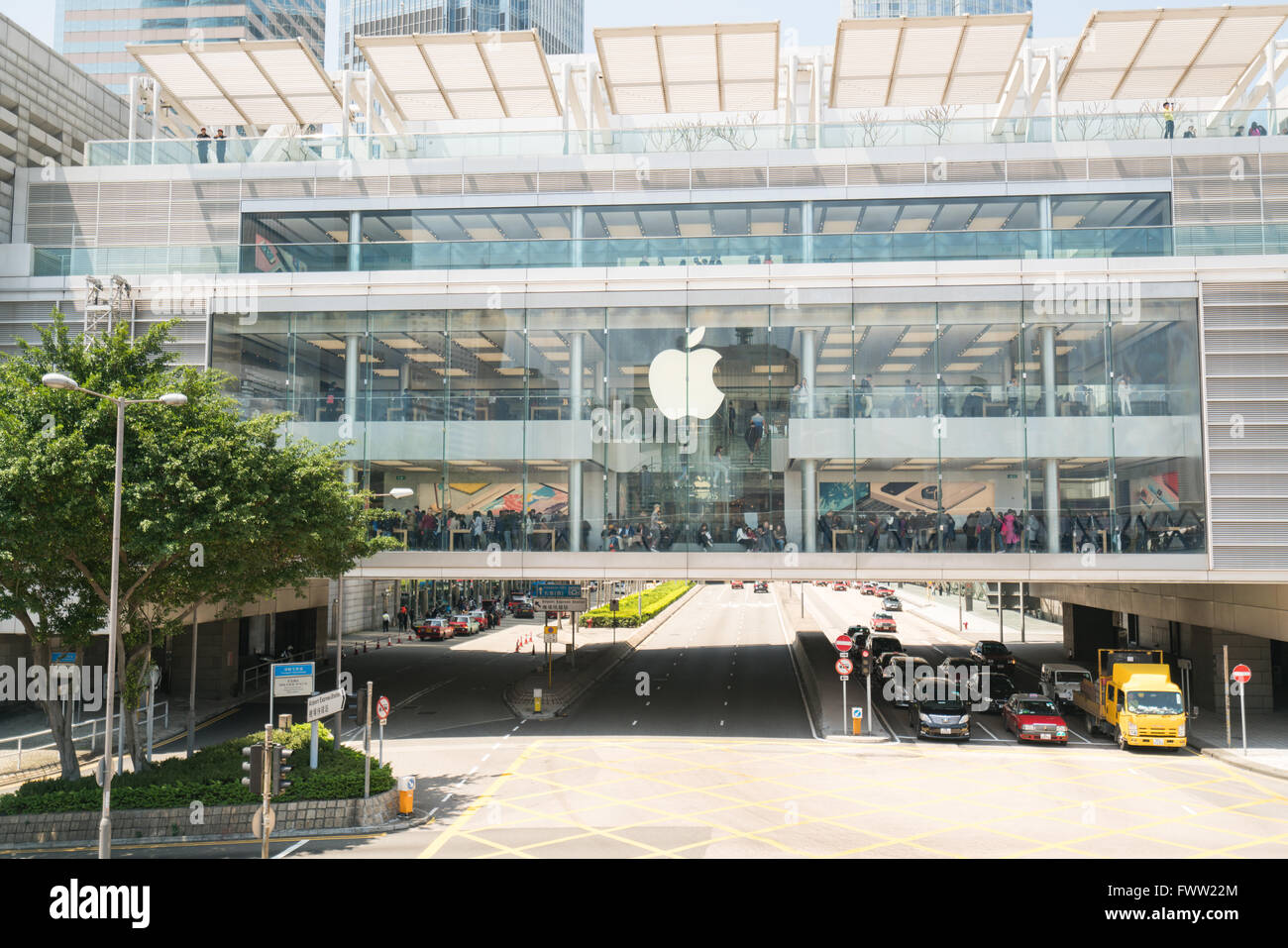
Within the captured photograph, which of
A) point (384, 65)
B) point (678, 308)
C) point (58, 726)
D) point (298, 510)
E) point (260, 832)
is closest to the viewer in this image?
point (260, 832)

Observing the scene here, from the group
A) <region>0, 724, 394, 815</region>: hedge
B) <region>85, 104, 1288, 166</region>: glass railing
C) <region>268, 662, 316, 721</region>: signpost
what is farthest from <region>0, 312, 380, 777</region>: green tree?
<region>85, 104, 1288, 166</region>: glass railing

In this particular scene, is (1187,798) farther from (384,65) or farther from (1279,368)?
(384,65)

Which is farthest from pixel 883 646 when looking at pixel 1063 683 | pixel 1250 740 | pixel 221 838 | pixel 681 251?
pixel 221 838

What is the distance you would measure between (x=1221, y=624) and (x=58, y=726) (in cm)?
3549

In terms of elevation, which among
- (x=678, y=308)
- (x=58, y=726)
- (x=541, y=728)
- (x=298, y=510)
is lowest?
(x=541, y=728)

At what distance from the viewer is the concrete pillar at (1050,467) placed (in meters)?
29.5

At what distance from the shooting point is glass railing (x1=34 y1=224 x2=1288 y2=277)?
30.1 m

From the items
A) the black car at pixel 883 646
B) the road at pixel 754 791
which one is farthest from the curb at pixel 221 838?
the black car at pixel 883 646

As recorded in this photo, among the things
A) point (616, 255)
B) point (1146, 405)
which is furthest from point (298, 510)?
point (1146, 405)

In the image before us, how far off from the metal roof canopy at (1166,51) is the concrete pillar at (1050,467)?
39.7ft

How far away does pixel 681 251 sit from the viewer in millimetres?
31422

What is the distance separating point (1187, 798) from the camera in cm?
2216

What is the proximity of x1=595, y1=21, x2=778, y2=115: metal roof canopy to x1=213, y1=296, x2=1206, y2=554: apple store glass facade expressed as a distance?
10.3 meters

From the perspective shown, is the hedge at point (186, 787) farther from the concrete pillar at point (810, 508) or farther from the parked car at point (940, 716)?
the parked car at point (940, 716)
